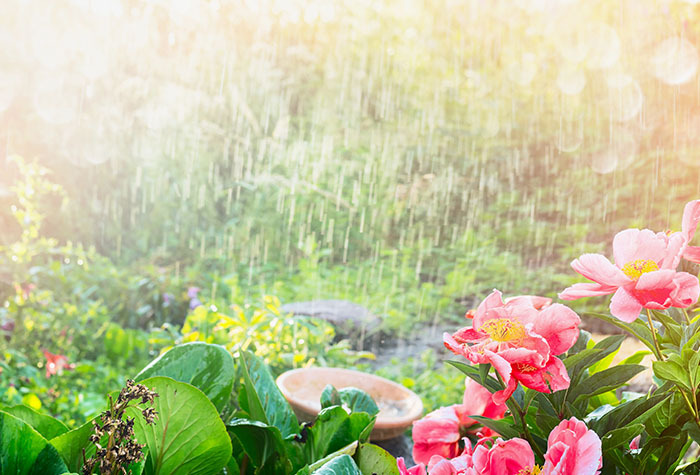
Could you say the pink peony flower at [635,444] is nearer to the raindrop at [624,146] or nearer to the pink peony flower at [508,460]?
the pink peony flower at [508,460]

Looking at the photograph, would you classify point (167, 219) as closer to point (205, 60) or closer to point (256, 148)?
point (256, 148)

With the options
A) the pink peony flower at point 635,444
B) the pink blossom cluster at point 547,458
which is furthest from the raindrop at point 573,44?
the pink blossom cluster at point 547,458

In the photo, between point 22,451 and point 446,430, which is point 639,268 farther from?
point 22,451

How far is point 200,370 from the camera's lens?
→ 589 mm

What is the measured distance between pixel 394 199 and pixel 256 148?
114 cm

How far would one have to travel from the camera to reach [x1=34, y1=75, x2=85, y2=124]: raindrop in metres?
4.04

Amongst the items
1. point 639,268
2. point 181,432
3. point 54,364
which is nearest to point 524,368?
point 639,268

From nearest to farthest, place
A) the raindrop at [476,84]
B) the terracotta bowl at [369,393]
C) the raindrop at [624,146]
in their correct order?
1. the terracotta bowl at [369,393]
2. the raindrop at [624,146]
3. the raindrop at [476,84]

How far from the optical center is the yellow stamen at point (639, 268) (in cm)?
43

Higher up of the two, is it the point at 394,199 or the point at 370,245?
the point at 394,199

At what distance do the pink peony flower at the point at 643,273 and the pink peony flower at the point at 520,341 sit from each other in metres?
0.03

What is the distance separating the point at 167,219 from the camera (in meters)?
4.12

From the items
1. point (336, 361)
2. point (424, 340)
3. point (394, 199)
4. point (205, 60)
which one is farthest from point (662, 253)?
point (205, 60)

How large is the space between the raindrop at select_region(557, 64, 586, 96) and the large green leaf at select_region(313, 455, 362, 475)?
406 centimetres
